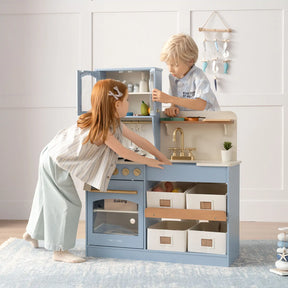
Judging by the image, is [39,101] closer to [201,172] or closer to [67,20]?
[67,20]

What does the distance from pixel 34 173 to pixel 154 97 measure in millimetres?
1955

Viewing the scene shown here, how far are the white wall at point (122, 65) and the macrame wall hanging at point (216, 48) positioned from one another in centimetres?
5

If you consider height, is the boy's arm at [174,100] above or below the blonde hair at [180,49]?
below

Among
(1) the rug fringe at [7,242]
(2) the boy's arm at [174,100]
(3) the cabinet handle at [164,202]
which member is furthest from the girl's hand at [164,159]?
(1) the rug fringe at [7,242]

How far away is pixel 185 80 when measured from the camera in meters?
3.17

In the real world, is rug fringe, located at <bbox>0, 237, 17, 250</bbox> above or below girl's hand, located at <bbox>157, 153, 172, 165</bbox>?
below

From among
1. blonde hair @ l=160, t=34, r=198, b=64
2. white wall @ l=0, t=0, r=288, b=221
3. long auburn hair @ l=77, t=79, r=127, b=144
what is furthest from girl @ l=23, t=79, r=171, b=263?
white wall @ l=0, t=0, r=288, b=221

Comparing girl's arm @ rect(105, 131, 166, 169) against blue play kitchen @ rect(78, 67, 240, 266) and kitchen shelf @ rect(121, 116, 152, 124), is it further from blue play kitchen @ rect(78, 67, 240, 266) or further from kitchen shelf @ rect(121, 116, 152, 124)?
kitchen shelf @ rect(121, 116, 152, 124)

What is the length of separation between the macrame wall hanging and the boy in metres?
1.25

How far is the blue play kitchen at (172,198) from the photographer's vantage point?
9.46 ft

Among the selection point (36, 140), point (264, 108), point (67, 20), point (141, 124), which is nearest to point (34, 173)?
point (36, 140)

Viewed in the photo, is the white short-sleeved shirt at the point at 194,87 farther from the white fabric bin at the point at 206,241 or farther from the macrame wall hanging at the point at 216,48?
the macrame wall hanging at the point at 216,48

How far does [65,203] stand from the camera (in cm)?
293

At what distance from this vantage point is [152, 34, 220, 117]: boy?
3051 millimetres
